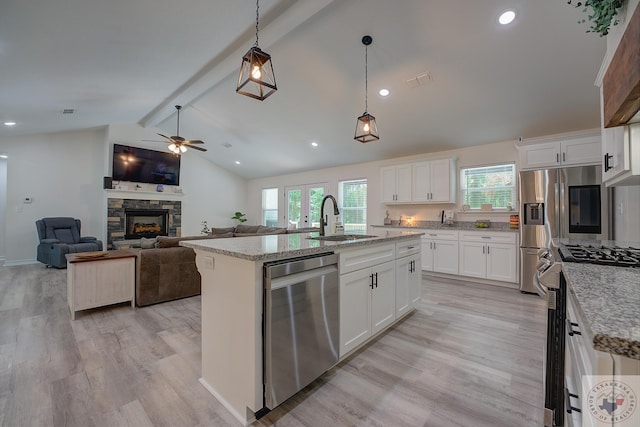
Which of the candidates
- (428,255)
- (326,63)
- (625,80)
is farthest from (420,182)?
(625,80)

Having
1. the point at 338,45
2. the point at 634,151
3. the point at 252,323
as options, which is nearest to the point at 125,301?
the point at 252,323

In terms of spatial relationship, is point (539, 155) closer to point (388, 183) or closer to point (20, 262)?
point (388, 183)

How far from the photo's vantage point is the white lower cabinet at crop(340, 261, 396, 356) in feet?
6.84

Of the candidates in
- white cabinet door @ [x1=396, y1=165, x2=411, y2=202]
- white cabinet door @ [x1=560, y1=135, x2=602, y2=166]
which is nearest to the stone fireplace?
white cabinet door @ [x1=396, y1=165, x2=411, y2=202]

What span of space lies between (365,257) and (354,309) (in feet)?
1.40

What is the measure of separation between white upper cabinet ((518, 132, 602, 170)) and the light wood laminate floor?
2.13 meters

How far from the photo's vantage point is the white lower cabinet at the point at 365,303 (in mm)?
2084

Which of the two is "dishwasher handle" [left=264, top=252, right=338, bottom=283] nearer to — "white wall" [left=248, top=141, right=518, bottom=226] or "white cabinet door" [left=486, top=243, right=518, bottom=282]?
"white cabinet door" [left=486, top=243, right=518, bottom=282]

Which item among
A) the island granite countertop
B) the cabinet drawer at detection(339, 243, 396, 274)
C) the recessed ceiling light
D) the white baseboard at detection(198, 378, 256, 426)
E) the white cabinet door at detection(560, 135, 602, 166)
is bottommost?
the white baseboard at detection(198, 378, 256, 426)

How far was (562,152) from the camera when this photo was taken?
378 centimetres

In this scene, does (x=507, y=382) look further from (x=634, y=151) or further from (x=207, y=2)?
(x=207, y=2)

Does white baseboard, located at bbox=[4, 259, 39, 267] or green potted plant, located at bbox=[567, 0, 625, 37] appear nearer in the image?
green potted plant, located at bbox=[567, 0, 625, 37]

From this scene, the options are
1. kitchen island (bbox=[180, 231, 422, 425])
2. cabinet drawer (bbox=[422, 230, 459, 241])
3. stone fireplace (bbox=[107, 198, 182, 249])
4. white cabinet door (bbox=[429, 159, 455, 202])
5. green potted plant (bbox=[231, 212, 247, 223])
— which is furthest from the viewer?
green potted plant (bbox=[231, 212, 247, 223])

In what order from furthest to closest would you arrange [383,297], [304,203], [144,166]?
[304,203], [144,166], [383,297]
